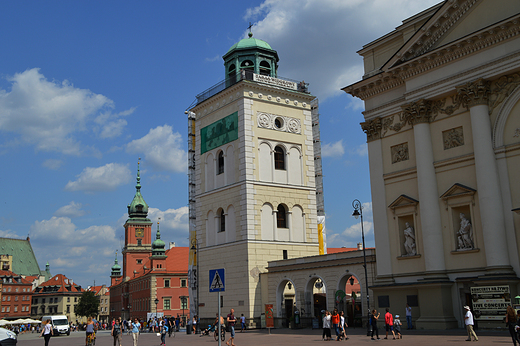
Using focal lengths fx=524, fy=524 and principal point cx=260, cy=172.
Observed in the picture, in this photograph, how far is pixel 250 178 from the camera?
138 ft

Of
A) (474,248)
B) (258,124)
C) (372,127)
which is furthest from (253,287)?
(474,248)

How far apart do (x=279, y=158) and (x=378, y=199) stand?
16.5 metres

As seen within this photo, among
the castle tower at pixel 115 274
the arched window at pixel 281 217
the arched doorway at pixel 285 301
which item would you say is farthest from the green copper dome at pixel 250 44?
the castle tower at pixel 115 274

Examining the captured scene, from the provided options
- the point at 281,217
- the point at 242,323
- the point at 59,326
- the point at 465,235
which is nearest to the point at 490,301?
the point at 465,235

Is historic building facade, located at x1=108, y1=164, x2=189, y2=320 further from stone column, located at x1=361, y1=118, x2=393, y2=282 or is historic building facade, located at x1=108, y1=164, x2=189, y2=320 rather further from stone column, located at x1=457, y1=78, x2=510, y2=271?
stone column, located at x1=457, y1=78, x2=510, y2=271

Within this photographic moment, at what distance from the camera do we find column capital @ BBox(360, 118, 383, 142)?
2975 cm

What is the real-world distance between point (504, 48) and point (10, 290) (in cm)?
13278

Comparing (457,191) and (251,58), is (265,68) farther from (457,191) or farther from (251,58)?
(457,191)

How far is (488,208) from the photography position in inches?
925

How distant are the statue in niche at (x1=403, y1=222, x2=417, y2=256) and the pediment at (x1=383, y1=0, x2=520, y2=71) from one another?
890cm

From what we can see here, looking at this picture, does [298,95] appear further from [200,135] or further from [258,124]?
[200,135]

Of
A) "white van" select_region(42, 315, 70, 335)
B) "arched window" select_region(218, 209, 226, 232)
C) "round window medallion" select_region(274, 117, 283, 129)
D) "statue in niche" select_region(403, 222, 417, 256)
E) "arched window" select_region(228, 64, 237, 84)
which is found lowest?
"white van" select_region(42, 315, 70, 335)

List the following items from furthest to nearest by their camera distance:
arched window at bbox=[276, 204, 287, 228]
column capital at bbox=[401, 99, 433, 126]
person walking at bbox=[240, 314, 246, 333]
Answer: arched window at bbox=[276, 204, 287, 228], person walking at bbox=[240, 314, 246, 333], column capital at bbox=[401, 99, 433, 126]

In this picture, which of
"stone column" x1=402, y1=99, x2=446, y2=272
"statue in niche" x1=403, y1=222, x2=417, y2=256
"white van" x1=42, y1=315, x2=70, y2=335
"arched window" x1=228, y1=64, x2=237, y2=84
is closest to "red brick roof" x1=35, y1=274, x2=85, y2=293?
"white van" x1=42, y1=315, x2=70, y2=335
